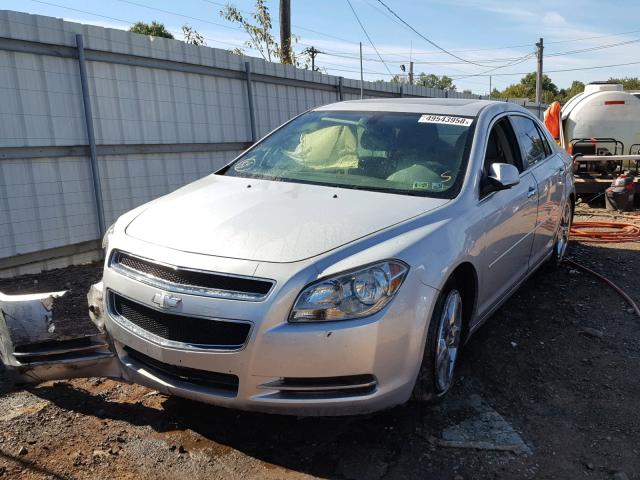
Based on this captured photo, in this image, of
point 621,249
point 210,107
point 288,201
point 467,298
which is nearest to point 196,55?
point 210,107

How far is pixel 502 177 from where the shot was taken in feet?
11.9

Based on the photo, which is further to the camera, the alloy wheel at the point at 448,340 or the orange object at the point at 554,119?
the orange object at the point at 554,119

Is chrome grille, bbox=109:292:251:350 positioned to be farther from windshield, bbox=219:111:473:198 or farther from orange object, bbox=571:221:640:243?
orange object, bbox=571:221:640:243

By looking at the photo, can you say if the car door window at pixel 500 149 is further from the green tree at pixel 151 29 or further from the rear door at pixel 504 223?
the green tree at pixel 151 29

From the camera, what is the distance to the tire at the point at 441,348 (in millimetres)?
2975

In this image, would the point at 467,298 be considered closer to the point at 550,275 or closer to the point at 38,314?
the point at 38,314

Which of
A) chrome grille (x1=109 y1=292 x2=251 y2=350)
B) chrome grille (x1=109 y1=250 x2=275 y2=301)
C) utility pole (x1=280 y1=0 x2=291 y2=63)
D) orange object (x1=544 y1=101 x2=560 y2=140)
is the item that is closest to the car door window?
chrome grille (x1=109 y1=250 x2=275 y2=301)

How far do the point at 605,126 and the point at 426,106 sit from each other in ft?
31.1

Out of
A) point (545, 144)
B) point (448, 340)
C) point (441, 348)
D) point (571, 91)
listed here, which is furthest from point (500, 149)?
point (571, 91)

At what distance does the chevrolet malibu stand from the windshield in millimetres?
14

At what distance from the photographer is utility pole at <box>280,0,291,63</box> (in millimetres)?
14078

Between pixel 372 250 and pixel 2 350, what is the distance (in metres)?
2.18

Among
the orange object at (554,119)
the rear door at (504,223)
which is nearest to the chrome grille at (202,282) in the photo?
the rear door at (504,223)

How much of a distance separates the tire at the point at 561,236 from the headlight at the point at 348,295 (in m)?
3.74
